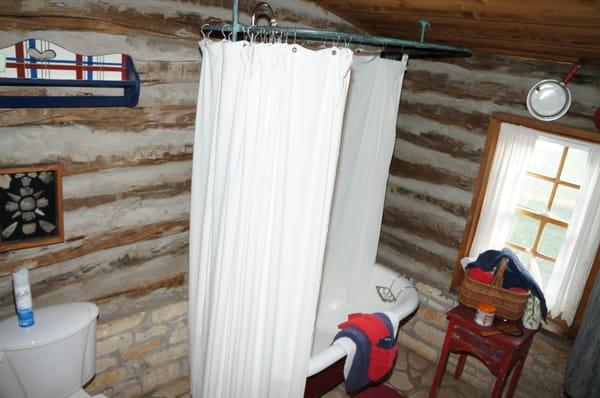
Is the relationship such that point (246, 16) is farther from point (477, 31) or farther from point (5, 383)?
point (5, 383)

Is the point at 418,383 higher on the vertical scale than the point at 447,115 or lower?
lower

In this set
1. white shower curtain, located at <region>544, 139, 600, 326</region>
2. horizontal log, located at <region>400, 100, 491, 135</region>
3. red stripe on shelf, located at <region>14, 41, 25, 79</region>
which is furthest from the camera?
horizontal log, located at <region>400, 100, 491, 135</region>

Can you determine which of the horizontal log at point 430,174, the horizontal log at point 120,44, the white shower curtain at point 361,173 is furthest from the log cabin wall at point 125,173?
the horizontal log at point 430,174

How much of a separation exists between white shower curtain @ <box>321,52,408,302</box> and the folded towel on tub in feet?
2.01

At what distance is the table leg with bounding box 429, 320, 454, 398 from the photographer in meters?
2.89

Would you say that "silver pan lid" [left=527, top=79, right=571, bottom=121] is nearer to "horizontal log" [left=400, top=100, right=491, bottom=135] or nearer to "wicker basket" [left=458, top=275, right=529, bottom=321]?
"horizontal log" [left=400, top=100, right=491, bottom=135]

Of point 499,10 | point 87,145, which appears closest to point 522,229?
point 499,10

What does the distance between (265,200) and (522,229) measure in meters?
2.49

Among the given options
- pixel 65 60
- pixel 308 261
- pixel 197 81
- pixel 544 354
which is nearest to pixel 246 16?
pixel 197 81

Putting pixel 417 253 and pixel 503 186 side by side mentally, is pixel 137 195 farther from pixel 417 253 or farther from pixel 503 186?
pixel 503 186

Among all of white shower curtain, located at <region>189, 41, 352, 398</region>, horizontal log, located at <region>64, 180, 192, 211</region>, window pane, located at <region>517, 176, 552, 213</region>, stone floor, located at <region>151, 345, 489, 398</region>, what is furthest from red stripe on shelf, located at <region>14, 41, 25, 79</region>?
window pane, located at <region>517, 176, 552, 213</region>

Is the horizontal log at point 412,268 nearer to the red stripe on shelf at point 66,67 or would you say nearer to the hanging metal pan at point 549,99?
the hanging metal pan at point 549,99

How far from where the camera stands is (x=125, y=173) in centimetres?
237

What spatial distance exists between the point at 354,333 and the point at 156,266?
4.11ft
